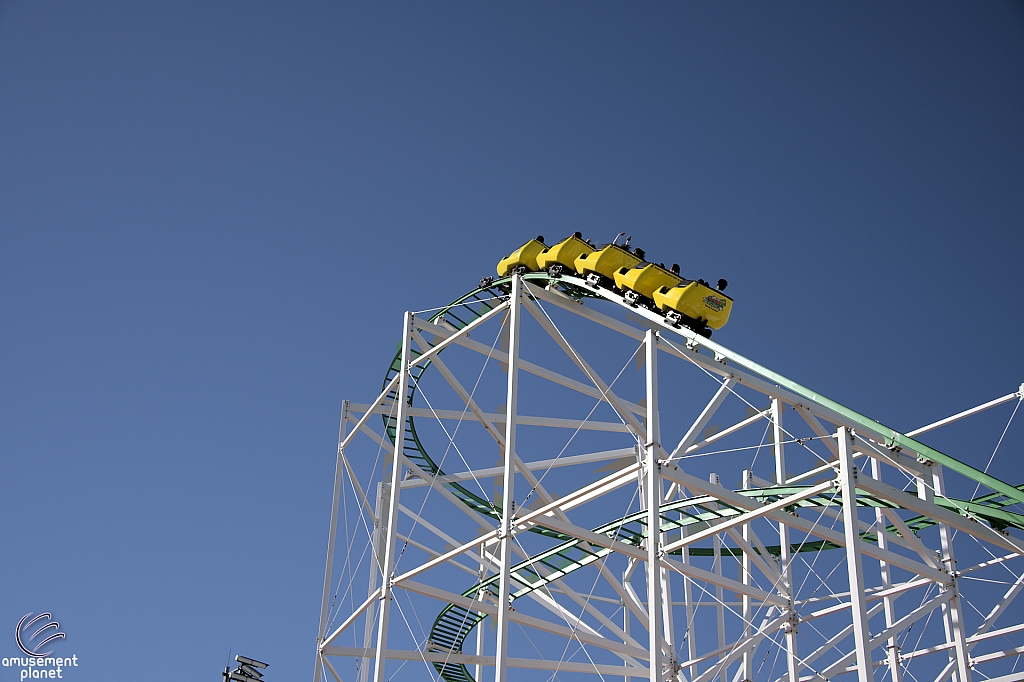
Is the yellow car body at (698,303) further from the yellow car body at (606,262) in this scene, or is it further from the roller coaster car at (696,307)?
the yellow car body at (606,262)

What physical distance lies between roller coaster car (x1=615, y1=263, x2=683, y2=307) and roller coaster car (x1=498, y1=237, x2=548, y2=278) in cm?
191

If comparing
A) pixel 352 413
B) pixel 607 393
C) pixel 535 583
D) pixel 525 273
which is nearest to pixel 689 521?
pixel 607 393

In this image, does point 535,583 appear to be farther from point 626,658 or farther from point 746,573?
point 746,573

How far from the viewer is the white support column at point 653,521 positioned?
1551cm

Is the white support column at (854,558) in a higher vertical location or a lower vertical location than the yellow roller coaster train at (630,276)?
lower

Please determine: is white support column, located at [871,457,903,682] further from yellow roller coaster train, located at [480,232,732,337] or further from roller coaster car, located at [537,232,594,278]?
roller coaster car, located at [537,232,594,278]

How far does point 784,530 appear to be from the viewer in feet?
67.3

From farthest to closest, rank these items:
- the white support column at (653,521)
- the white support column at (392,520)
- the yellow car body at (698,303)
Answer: the yellow car body at (698,303), the white support column at (392,520), the white support column at (653,521)

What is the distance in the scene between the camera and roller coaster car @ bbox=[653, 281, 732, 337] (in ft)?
64.5

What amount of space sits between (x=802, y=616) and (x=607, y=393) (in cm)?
527

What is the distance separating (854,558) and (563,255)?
910cm

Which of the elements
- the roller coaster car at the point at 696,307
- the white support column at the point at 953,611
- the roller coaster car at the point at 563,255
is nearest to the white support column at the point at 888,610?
the white support column at the point at 953,611

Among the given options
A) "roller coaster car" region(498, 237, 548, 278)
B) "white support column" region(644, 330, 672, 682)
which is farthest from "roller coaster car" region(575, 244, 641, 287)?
"white support column" region(644, 330, 672, 682)

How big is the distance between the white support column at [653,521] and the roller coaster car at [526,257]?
13.9 ft
